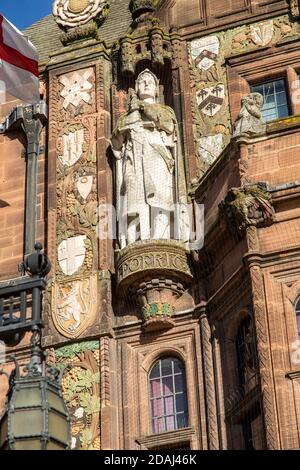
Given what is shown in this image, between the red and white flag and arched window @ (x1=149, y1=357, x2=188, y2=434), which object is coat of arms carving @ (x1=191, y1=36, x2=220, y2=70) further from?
arched window @ (x1=149, y1=357, x2=188, y2=434)

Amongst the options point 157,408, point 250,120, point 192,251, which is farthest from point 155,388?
point 250,120

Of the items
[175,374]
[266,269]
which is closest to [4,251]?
[175,374]

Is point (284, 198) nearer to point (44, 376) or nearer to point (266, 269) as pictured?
point (266, 269)

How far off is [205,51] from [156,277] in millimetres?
5219

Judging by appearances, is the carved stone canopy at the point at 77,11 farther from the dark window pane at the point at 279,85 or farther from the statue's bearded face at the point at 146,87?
the dark window pane at the point at 279,85

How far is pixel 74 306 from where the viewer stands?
745 inches

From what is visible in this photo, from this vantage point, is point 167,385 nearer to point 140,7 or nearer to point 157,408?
point 157,408

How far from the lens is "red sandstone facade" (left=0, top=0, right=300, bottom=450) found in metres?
16.8

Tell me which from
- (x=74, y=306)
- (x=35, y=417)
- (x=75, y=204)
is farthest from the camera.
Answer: (x=75, y=204)

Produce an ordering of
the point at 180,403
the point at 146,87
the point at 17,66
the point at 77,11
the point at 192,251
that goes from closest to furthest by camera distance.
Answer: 1. the point at 180,403
2. the point at 192,251
3. the point at 146,87
4. the point at 17,66
5. the point at 77,11

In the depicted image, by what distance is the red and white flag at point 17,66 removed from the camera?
20906mm
